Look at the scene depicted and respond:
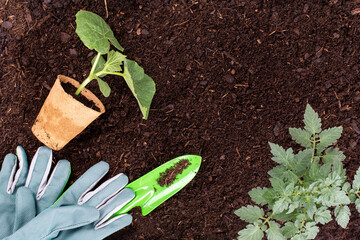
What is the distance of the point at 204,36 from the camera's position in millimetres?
1727

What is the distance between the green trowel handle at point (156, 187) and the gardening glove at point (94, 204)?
5cm

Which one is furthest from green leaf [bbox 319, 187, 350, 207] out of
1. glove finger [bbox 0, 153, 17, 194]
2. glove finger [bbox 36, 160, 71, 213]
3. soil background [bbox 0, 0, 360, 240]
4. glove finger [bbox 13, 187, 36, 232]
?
glove finger [bbox 0, 153, 17, 194]

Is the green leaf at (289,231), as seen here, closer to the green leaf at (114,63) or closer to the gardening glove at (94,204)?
the gardening glove at (94,204)

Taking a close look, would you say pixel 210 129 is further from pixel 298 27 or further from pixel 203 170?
pixel 298 27

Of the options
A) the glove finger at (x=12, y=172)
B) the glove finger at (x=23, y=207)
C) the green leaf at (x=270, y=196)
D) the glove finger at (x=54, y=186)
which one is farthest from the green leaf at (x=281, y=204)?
the glove finger at (x=12, y=172)

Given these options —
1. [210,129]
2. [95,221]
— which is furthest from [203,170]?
[95,221]

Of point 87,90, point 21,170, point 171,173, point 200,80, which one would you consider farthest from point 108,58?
point 21,170

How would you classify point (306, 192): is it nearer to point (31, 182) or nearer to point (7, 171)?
point (31, 182)

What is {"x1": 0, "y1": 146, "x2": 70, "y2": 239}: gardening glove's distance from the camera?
165 centimetres

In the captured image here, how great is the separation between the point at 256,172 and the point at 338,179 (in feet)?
2.39

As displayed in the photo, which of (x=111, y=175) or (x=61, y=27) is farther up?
(x=61, y=27)

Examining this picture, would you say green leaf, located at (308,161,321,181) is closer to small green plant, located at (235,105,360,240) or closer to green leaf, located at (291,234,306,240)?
small green plant, located at (235,105,360,240)

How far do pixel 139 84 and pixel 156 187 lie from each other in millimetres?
667

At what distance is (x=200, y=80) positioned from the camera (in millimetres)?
1748
